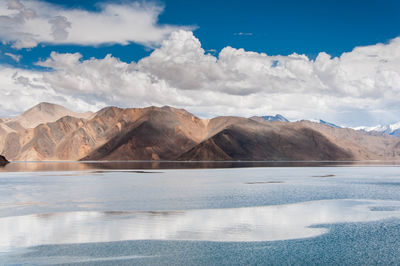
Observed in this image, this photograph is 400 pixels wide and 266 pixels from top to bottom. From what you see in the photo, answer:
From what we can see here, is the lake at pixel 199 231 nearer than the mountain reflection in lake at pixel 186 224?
Yes

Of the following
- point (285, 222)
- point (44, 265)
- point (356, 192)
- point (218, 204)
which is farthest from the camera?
point (356, 192)

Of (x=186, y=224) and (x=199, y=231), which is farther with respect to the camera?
(x=186, y=224)

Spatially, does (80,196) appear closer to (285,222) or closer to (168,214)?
(168,214)

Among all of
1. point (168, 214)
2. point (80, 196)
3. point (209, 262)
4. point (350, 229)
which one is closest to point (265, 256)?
point (209, 262)

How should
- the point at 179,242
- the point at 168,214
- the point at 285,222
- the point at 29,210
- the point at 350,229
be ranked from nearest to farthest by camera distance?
the point at 179,242
the point at 350,229
the point at 285,222
the point at 168,214
the point at 29,210

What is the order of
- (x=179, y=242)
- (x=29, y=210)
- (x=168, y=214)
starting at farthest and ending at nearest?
(x=29, y=210) < (x=168, y=214) < (x=179, y=242)

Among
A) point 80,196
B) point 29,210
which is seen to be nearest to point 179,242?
point 29,210

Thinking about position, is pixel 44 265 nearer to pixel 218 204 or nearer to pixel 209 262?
pixel 209 262

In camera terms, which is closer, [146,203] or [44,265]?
[44,265]

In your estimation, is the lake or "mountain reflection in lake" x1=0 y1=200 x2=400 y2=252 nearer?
the lake
